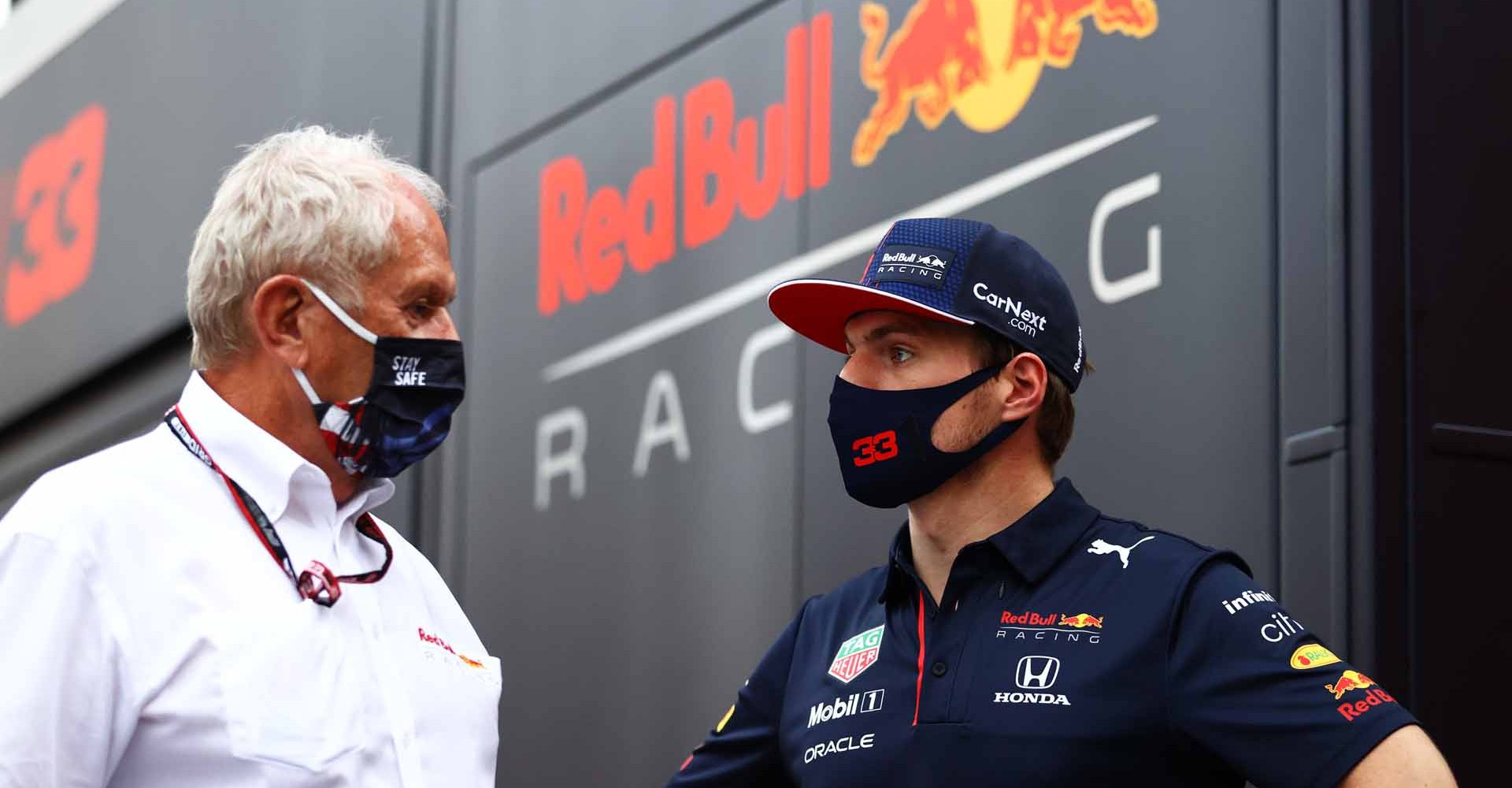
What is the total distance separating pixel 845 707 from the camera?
2594 millimetres

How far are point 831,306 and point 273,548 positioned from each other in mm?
879

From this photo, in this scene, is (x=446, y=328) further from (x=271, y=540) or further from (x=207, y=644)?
(x=207, y=644)

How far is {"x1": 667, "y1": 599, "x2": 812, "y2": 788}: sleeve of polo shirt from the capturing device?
9.07ft

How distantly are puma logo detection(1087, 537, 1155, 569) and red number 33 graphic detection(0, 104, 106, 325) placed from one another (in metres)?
5.53

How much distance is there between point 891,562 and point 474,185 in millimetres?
3052

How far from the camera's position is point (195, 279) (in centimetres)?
252

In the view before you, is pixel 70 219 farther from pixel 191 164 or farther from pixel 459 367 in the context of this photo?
pixel 459 367

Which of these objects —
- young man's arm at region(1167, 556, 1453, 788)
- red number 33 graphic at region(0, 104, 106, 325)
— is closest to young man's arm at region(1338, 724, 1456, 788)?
young man's arm at region(1167, 556, 1453, 788)

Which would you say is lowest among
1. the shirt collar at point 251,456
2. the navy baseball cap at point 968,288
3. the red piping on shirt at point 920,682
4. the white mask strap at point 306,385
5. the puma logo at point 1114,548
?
the red piping on shirt at point 920,682

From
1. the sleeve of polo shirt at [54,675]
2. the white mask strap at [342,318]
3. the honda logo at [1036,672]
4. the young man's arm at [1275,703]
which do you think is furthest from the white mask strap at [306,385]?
the young man's arm at [1275,703]

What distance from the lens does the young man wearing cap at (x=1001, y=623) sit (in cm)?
229

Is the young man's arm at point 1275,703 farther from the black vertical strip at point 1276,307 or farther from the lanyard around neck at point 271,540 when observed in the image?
the lanyard around neck at point 271,540

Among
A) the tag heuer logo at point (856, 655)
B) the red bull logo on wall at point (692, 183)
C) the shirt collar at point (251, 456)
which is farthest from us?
the red bull logo on wall at point (692, 183)

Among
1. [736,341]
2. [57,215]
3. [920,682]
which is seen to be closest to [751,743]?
[920,682]
